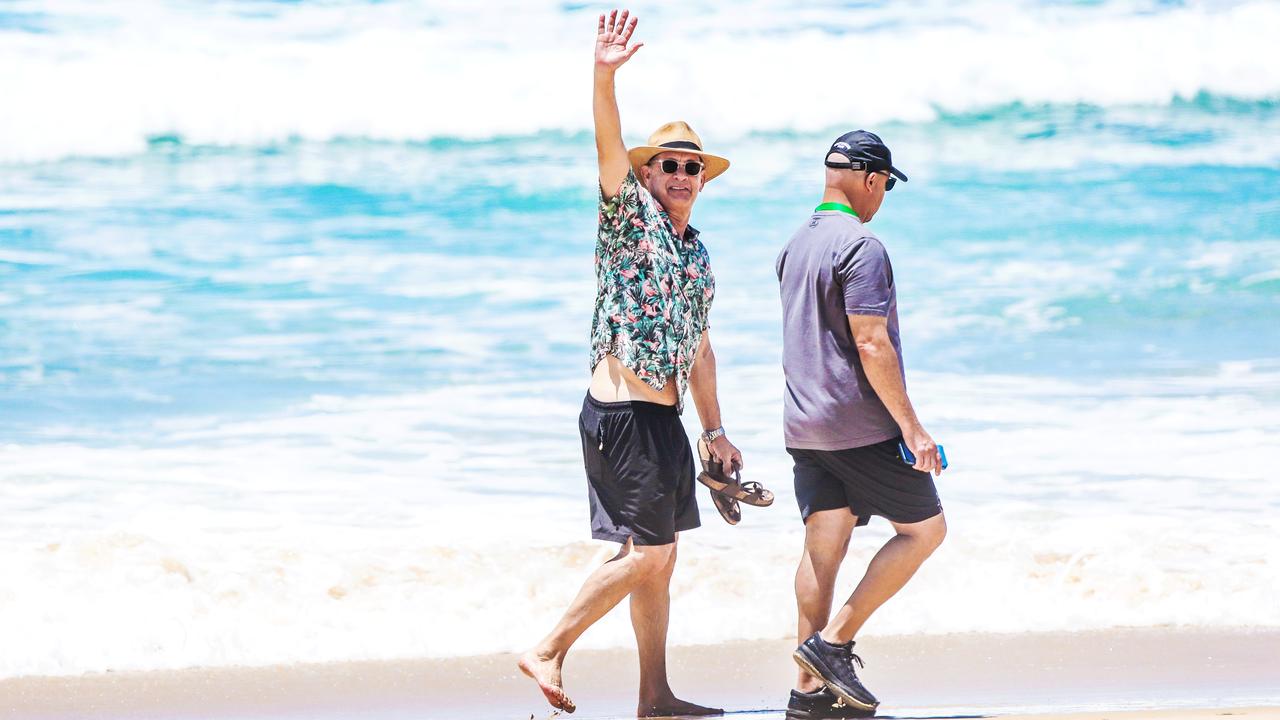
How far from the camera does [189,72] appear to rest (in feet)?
60.7

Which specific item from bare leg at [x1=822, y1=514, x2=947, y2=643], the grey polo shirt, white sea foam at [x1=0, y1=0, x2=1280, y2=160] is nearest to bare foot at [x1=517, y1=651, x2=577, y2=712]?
bare leg at [x1=822, y1=514, x2=947, y2=643]

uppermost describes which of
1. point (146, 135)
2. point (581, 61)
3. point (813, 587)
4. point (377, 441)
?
point (581, 61)

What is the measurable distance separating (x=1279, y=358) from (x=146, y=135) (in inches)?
503

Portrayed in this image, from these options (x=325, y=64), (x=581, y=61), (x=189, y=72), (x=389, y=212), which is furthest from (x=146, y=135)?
(x=581, y=61)

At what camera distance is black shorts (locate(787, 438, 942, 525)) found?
12.5ft

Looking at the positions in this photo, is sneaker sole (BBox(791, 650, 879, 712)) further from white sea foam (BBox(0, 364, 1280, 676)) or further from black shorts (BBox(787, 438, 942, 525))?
white sea foam (BBox(0, 364, 1280, 676))

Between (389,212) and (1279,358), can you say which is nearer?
(1279,358)

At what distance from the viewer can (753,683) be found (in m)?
4.64

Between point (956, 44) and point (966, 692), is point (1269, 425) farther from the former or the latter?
point (956, 44)

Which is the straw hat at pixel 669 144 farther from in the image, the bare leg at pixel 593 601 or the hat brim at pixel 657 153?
the bare leg at pixel 593 601

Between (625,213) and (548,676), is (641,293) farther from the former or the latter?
(548,676)

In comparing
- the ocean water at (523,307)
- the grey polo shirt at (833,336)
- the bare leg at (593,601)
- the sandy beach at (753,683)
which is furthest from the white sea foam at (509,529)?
the grey polo shirt at (833,336)

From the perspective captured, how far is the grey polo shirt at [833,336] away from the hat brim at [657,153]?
35 cm

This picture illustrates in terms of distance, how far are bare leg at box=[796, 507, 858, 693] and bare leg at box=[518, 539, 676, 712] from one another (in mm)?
384
